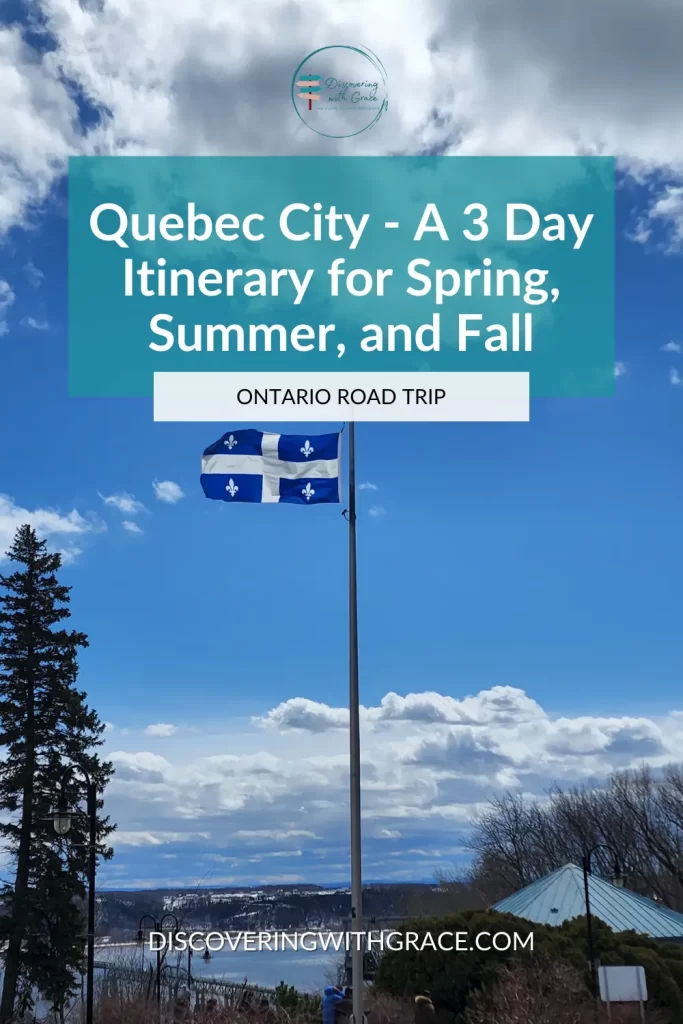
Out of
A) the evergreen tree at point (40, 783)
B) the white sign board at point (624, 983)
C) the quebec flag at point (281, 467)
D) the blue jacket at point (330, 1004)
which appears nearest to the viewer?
the quebec flag at point (281, 467)

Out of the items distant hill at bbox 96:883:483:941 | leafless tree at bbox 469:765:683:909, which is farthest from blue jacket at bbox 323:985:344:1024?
leafless tree at bbox 469:765:683:909

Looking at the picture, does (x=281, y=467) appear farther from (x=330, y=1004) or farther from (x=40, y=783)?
(x=40, y=783)

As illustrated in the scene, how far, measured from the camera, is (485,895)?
8162cm

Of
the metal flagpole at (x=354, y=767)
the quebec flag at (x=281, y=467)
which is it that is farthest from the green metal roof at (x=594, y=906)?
the quebec flag at (x=281, y=467)

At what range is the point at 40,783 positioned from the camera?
133 feet

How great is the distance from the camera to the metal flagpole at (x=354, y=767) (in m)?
17.3

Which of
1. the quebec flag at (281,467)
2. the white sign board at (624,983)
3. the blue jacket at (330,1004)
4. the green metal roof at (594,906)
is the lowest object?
the blue jacket at (330,1004)

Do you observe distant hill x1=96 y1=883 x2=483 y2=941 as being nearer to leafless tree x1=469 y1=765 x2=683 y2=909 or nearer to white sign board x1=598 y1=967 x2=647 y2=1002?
white sign board x1=598 y1=967 x2=647 y2=1002

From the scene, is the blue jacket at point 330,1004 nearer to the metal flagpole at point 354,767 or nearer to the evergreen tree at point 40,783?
the metal flagpole at point 354,767

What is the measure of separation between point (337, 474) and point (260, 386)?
2594mm

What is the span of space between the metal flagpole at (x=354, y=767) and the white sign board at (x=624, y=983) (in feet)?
22.2

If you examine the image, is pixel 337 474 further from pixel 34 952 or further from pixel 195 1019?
pixel 34 952

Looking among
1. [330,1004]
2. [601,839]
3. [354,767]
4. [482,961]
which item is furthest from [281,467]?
[601,839]

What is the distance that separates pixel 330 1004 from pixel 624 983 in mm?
5825
